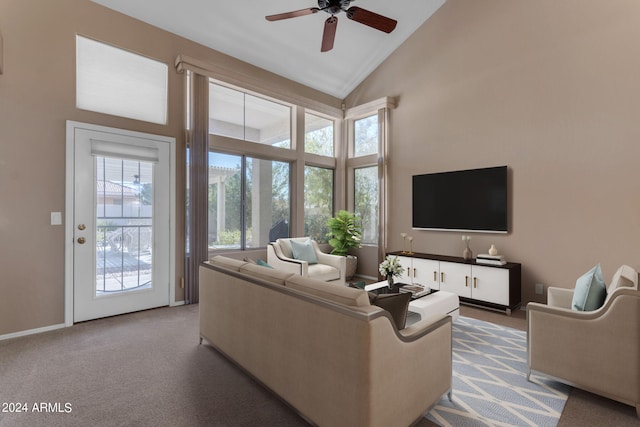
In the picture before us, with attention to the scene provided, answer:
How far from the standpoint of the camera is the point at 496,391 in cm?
222

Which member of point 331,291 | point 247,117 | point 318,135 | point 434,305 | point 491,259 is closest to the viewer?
point 331,291

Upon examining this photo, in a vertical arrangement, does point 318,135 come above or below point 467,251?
above

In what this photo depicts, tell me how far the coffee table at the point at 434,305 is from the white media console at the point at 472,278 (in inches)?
33.3

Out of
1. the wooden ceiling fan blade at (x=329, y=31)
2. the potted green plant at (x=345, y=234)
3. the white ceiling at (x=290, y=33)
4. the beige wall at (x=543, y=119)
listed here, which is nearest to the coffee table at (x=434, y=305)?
the beige wall at (x=543, y=119)

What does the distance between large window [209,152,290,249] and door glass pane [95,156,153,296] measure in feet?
3.20

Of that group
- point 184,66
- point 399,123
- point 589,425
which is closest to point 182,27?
point 184,66

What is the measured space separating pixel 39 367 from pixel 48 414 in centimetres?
81

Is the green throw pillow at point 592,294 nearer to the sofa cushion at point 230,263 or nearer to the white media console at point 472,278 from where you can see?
the white media console at point 472,278

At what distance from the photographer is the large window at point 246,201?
4918 mm

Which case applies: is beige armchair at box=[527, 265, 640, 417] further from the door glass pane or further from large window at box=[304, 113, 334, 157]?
large window at box=[304, 113, 334, 157]

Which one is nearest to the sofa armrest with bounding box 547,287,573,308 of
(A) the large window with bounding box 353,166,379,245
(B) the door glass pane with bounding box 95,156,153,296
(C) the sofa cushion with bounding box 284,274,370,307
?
(C) the sofa cushion with bounding box 284,274,370,307

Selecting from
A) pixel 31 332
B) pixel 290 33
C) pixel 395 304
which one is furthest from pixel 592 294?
pixel 31 332

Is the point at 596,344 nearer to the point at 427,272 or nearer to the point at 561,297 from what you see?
the point at 561,297

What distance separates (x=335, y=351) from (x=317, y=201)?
4846mm
